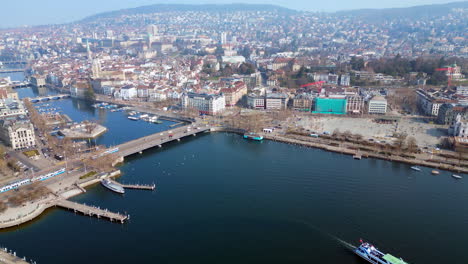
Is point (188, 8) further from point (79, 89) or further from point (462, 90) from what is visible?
point (462, 90)

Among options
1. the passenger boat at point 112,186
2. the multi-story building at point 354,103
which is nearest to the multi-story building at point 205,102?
the multi-story building at point 354,103

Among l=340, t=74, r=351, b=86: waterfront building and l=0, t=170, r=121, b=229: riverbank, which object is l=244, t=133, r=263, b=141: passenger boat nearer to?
l=0, t=170, r=121, b=229: riverbank

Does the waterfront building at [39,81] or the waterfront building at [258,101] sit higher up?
the waterfront building at [39,81]

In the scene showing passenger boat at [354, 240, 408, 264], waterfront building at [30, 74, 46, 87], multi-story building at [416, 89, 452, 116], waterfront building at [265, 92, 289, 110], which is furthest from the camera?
waterfront building at [30, 74, 46, 87]

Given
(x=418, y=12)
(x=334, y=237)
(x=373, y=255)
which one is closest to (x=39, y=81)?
(x=334, y=237)

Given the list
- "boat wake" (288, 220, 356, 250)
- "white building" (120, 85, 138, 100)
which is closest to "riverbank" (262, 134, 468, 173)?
"boat wake" (288, 220, 356, 250)

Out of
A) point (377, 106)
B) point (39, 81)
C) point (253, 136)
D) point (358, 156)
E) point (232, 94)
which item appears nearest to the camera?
point (358, 156)

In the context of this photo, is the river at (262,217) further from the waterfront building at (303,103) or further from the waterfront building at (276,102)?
the waterfront building at (276,102)
